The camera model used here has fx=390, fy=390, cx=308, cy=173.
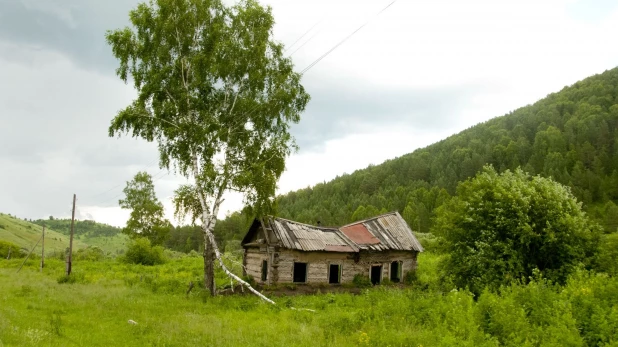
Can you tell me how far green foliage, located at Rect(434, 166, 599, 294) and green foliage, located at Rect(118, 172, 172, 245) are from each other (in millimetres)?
45599

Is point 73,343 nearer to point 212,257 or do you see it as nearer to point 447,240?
point 212,257

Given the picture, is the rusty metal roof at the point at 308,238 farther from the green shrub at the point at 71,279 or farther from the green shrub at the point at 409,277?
the green shrub at the point at 71,279

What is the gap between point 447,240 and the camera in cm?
1877

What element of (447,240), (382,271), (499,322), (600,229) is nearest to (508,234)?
(447,240)

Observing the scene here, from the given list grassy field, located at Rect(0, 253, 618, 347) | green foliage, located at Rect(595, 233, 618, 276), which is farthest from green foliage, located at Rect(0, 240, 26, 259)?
green foliage, located at Rect(595, 233, 618, 276)

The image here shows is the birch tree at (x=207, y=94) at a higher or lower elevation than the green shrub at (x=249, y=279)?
higher

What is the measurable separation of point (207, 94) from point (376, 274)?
18693 millimetres

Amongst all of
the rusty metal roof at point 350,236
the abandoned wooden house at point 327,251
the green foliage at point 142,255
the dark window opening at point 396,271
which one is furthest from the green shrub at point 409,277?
the green foliage at point 142,255

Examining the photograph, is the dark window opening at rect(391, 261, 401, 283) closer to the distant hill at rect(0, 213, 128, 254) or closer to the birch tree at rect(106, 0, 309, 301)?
the birch tree at rect(106, 0, 309, 301)

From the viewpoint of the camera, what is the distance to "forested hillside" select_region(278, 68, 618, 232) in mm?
99688

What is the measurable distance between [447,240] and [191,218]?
42.9 ft

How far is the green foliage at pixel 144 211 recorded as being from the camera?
53562 mm

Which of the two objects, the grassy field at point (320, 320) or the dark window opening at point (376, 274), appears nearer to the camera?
the grassy field at point (320, 320)

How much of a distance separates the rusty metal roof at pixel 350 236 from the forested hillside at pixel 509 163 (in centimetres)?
6627
